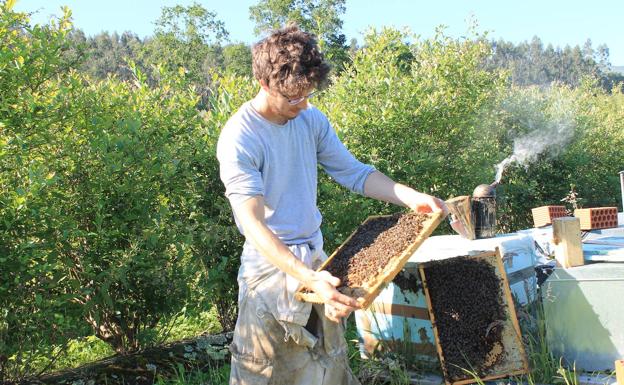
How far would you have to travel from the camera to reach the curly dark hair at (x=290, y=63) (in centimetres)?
234

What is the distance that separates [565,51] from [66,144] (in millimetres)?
140323

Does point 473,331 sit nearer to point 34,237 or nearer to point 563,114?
A: point 34,237

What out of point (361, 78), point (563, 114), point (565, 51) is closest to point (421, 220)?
point (361, 78)

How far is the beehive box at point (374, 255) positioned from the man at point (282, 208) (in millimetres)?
78

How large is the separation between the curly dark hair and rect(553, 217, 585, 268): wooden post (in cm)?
207

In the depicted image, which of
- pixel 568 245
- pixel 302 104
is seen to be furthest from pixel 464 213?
pixel 302 104

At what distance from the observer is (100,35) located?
266 ft

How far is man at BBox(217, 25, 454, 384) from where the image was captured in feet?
7.66

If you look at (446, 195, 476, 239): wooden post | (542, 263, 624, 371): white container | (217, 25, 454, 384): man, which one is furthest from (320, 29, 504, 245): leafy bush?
(217, 25, 454, 384): man

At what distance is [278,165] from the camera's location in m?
2.51

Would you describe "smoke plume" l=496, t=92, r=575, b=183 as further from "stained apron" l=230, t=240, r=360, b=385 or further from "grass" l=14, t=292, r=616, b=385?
"stained apron" l=230, t=240, r=360, b=385

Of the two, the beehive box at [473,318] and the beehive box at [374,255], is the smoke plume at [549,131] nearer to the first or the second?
the beehive box at [473,318]

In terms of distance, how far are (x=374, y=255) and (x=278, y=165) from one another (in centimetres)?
56

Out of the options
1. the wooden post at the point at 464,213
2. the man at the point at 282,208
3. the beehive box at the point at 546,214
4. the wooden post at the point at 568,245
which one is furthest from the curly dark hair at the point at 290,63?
the beehive box at the point at 546,214
